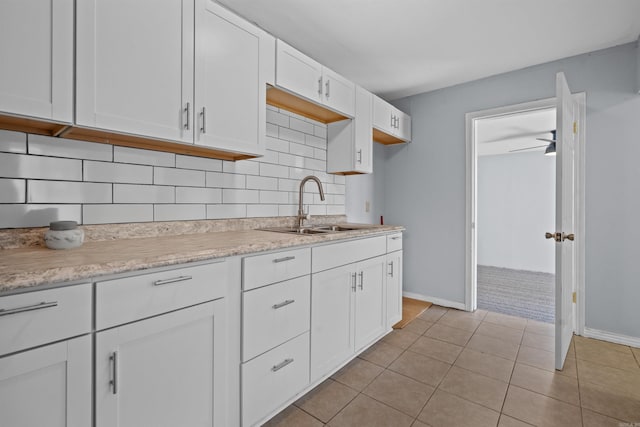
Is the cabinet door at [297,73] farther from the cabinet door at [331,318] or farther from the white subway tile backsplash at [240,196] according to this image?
the cabinet door at [331,318]

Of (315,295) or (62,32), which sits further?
(315,295)

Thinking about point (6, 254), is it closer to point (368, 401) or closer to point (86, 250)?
point (86, 250)

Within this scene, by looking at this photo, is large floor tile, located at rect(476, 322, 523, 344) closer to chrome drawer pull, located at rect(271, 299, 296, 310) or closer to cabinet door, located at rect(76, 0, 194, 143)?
chrome drawer pull, located at rect(271, 299, 296, 310)

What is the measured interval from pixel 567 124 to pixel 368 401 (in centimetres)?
234

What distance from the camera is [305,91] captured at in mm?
2127

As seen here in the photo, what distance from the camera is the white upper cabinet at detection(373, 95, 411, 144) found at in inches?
117

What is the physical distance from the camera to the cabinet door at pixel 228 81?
155cm

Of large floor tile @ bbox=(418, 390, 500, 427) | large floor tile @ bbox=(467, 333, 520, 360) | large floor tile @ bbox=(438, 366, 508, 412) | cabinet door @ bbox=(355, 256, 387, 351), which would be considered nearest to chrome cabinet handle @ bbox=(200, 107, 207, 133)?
cabinet door @ bbox=(355, 256, 387, 351)

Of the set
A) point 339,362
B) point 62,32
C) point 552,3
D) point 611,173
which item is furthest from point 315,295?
point 611,173

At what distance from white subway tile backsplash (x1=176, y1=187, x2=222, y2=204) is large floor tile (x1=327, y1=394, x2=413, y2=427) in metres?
1.45

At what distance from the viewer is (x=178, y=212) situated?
1.78 meters

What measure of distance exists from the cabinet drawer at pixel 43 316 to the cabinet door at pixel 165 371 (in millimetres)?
86

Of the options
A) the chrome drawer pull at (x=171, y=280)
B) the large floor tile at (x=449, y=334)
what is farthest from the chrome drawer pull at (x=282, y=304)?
the large floor tile at (x=449, y=334)

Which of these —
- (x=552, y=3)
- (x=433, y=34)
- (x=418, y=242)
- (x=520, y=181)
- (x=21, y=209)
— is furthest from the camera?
(x=520, y=181)
